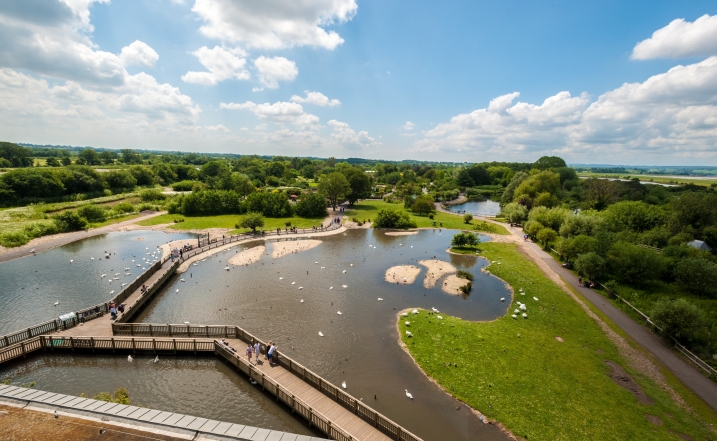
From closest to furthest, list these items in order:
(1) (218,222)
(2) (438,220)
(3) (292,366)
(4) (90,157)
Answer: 1. (3) (292,366)
2. (1) (218,222)
3. (2) (438,220)
4. (4) (90,157)

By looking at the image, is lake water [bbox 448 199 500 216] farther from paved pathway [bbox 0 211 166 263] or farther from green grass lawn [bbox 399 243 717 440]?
paved pathway [bbox 0 211 166 263]

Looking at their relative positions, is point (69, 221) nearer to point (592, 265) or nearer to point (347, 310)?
point (347, 310)

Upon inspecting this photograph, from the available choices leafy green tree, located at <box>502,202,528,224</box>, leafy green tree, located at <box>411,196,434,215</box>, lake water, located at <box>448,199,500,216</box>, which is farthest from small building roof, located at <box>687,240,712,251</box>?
leafy green tree, located at <box>411,196,434,215</box>

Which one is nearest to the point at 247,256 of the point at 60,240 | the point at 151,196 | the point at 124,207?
the point at 60,240

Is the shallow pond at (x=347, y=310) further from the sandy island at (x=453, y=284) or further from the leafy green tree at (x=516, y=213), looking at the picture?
the leafy green tree at (x=516, y=213)

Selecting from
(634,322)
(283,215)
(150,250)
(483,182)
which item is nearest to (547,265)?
(634,322)

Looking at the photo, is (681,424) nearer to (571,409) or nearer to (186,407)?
(571,409)

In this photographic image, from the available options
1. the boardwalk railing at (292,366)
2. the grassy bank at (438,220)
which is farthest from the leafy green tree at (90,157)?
the boardwalk railing at (292,366)
